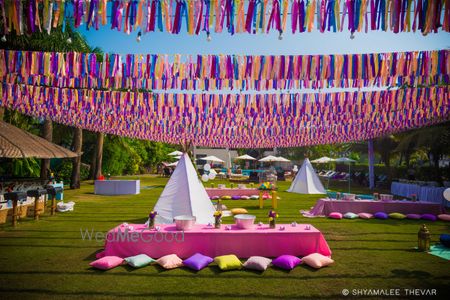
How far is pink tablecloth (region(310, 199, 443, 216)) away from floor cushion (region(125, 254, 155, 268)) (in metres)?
7.40

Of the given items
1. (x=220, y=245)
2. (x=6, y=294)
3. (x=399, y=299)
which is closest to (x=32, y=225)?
(x=6, y=294)

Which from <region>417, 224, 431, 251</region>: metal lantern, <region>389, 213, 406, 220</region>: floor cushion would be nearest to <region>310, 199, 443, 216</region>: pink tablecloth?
<region>389, 213, 406, 220</region>: floor cushion

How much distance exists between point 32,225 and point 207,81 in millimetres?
7027

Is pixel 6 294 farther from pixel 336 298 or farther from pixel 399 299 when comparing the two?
pixel 399 299

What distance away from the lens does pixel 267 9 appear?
4.97 meters

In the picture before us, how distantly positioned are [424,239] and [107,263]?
265 inches

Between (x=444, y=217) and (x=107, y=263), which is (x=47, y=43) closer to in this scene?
(x=107, y=263)

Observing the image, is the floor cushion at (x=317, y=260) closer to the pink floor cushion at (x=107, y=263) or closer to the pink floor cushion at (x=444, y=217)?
the pink floor cushion at (x=107, y=263)

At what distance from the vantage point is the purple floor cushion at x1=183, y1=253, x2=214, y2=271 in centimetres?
518

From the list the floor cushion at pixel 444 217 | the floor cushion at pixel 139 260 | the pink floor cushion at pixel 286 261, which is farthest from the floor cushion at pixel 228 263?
the floor cushion at pixel 444 217

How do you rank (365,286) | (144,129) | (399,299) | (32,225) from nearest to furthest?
(399,299) → (365,286) → (32,225) → (144,129)

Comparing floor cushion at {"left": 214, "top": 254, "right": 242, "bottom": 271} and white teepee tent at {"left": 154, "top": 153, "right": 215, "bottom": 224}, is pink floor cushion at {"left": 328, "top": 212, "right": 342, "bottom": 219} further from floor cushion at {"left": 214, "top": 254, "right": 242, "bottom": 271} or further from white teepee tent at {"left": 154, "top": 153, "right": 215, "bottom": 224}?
floor cushion at {"left": 214, "top": 254, "right": 242, "bottom": 271}

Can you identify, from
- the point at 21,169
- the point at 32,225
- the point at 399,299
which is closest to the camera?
the point at 399,299

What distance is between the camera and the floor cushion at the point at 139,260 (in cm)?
527
